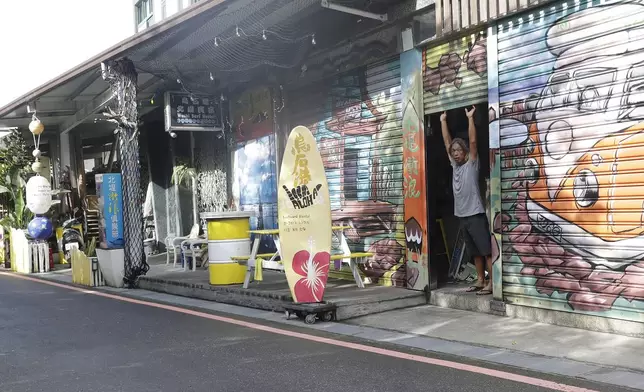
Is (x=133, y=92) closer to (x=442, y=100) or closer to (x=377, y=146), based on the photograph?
(x=377, y=146)

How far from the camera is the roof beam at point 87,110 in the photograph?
1473cm

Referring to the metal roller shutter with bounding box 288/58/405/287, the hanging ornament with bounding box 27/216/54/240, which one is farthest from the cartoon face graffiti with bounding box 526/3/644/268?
the hanging ornament with bounding box 27/216/54/240

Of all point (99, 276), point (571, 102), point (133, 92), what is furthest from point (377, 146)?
point (99, 276)

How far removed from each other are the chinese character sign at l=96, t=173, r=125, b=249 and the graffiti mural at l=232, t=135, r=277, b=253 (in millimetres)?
2562

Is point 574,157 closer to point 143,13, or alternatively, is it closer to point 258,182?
point 258,182

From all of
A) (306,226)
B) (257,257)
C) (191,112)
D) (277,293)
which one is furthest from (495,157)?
(191,112)

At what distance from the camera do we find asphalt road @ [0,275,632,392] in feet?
15.5

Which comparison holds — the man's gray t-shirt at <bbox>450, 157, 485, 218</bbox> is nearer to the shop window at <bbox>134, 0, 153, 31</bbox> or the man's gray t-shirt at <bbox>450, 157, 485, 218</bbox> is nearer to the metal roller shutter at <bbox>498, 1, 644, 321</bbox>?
the metal roller shutter at <bbox>498, 1, 644, 321</bbox>

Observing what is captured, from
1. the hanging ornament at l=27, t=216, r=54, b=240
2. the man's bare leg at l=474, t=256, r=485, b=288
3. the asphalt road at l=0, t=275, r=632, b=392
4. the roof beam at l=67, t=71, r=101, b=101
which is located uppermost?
the roof beam at l=67, t=71, r=101, b=101

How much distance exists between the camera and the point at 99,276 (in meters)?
11.8

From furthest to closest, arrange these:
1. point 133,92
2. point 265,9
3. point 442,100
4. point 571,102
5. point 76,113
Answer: point 76,113, point 133,92, point 265,9, point 442,100, point 571,102

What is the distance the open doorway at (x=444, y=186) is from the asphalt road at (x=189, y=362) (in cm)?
295

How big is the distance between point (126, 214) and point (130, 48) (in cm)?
303

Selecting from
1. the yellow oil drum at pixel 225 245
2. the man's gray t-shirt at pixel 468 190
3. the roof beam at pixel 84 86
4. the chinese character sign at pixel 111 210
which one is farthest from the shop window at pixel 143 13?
the man's gray t-shirt at pixel 468 190
